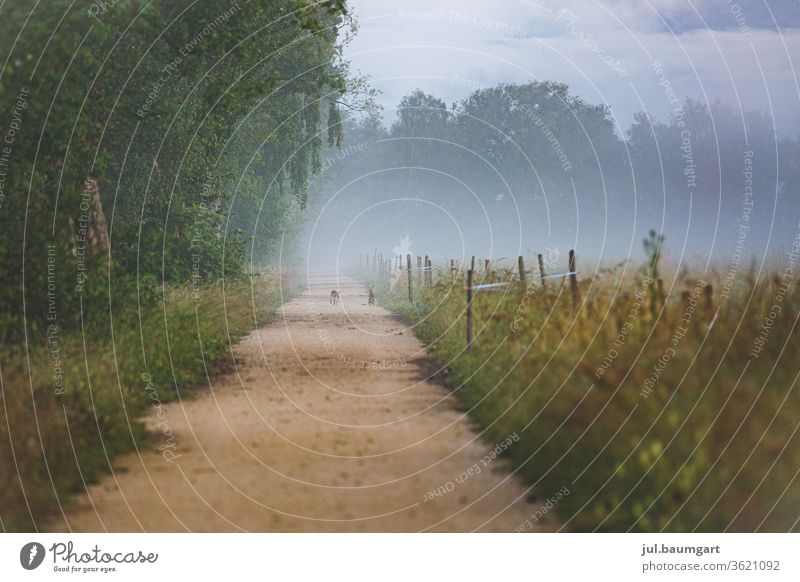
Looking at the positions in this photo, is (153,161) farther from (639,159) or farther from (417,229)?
(417,229)

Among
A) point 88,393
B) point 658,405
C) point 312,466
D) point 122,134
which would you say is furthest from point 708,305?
point 122,134

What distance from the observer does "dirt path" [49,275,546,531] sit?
8.33m

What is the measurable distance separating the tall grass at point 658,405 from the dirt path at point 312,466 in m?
0.55

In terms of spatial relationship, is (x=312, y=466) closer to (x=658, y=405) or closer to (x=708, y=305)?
(x=658, y=405)

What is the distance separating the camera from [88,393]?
1170 centimetres

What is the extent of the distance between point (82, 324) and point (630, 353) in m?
7.71

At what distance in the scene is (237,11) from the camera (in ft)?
65.1

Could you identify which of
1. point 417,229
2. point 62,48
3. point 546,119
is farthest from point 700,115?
point 62,48

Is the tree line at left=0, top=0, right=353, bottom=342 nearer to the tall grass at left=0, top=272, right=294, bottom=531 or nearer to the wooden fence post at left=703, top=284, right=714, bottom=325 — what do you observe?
the tall grass at left=0, top=272, right=294, bottom=531

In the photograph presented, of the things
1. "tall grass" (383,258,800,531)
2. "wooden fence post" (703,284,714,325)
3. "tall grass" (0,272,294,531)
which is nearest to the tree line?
"tall grass" (0,272,294,531)

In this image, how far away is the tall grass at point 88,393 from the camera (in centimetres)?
890

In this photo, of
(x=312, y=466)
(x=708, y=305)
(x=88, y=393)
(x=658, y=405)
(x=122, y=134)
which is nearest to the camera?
(x=658, y=405)

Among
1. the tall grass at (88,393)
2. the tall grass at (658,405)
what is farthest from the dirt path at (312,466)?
the tall grass at (658,405)

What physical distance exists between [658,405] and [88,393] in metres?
6.36
